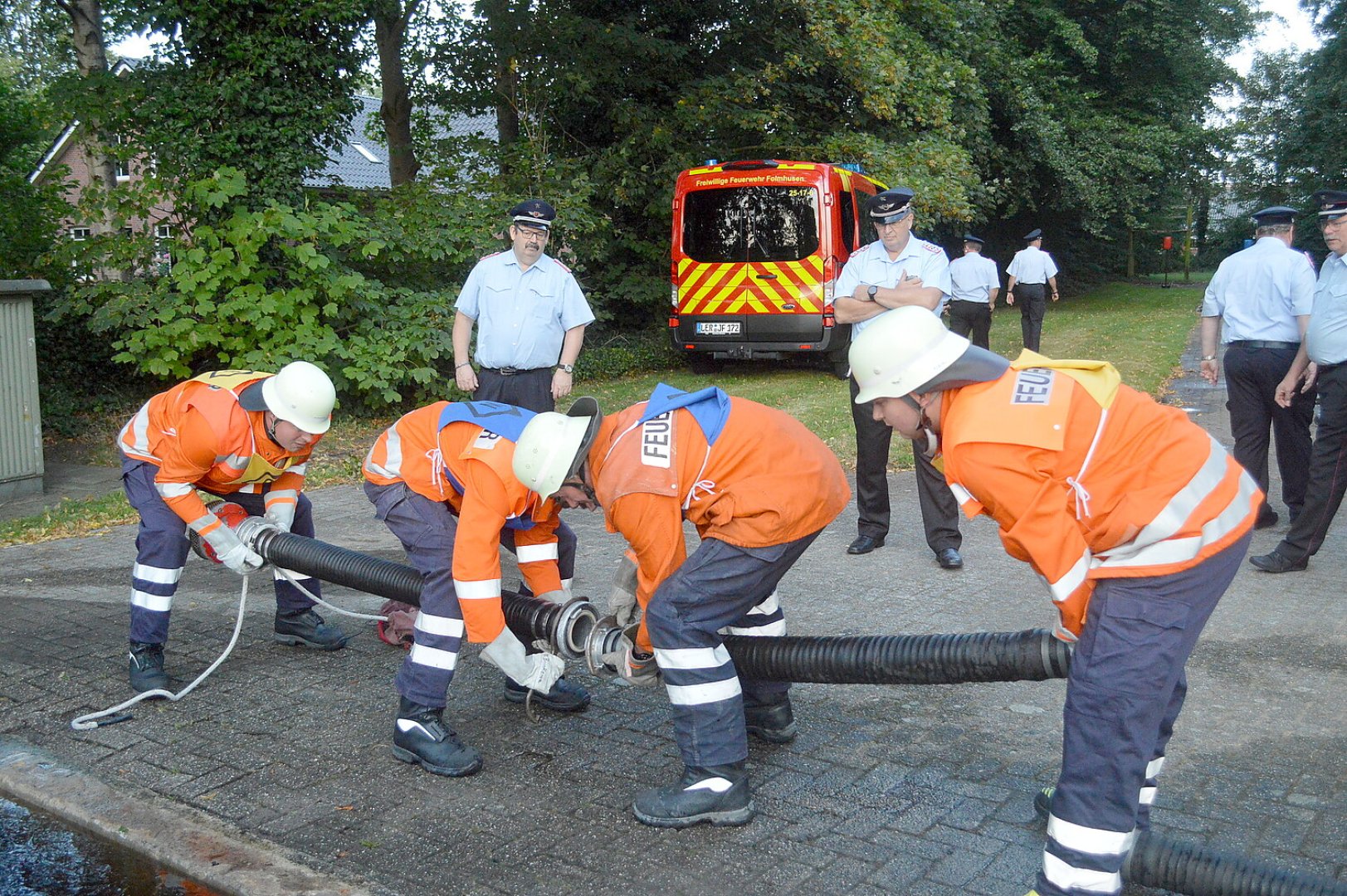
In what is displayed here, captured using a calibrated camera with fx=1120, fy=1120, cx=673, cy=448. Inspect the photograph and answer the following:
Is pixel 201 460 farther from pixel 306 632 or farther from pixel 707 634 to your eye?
pixel 707 634

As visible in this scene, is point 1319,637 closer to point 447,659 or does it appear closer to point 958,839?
point 958,839

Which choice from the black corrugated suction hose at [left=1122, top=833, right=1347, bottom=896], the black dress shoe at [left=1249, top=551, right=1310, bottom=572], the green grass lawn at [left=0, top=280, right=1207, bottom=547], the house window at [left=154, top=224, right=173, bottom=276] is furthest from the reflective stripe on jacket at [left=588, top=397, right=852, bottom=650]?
the house window at [left=154, top=224, right=173, bottom=276]

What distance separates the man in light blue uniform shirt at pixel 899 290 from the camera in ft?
19.3

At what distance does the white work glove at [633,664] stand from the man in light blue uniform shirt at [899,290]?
2557 millimetres

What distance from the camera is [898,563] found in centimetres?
649

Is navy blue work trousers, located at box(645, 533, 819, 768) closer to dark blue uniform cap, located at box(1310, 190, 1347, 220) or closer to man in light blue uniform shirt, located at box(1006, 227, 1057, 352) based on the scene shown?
dark blue uniform cap, located at box(1310, 190, 1347, 220)

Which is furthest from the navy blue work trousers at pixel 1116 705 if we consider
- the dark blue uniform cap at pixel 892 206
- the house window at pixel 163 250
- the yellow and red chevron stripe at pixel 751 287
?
the yellow and red chevron stripe at pixel 751 287

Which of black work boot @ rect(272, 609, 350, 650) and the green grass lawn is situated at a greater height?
the green grass lawn

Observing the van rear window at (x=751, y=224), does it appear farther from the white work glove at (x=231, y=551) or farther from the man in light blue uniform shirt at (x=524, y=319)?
the white work glove at (x=231, y=551)

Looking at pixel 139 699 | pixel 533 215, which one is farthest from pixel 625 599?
pixel 533 215

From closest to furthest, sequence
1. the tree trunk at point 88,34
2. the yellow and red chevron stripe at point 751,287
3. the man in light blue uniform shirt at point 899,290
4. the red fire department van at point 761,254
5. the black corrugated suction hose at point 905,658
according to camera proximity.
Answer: the black corrugated suction hose at point 905,658 < the man in light blue uniform shirt at point 899,290 < the tree trunk at point 88,34 < the red fire department van at point 761,254 < the yellow and red chevron stripe at point 751,287

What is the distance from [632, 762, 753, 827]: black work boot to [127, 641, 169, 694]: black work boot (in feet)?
7.72

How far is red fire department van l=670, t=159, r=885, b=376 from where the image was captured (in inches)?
565

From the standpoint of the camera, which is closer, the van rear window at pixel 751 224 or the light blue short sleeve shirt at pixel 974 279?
the van rear window at pixel 751 224
